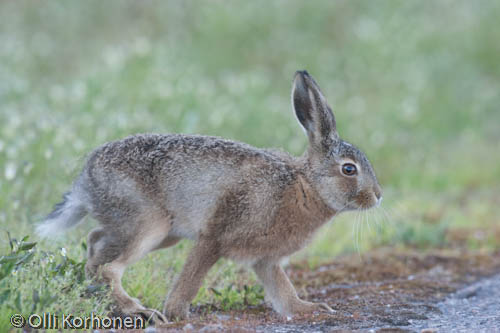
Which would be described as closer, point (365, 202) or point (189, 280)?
point (189, 280)

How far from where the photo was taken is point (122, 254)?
546cm

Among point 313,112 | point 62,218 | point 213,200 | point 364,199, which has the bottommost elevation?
point 62,218

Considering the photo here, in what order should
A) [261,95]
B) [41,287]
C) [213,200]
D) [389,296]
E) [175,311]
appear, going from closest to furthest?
[41,287] → [175,311] → [213,200] → [389,296] → [261,95]

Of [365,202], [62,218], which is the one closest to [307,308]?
[365,202]

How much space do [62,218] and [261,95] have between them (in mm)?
8347

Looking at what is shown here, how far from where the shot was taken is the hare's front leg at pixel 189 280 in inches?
213

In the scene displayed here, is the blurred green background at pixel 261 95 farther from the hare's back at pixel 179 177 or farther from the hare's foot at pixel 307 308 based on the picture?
the hare's back at pixel 179 177

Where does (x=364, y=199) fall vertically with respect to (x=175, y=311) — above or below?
above

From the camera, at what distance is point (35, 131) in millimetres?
9266

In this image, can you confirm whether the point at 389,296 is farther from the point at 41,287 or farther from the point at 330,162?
the point at 41,287

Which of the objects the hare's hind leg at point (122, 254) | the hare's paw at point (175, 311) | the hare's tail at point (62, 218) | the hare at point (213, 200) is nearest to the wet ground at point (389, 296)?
the hare's paw at point (175, 311)

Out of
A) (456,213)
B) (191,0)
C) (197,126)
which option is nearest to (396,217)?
(456,213)

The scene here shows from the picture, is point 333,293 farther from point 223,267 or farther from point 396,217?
point 396,217

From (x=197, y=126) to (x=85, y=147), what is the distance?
270 centimetres
